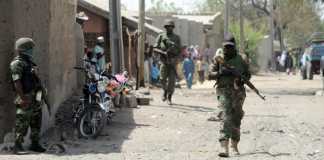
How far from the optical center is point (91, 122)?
10.8 m

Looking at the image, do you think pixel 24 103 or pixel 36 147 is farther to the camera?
pixel 36 147

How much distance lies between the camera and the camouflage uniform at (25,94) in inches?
355

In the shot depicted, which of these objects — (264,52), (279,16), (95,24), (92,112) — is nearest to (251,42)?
(264,52)

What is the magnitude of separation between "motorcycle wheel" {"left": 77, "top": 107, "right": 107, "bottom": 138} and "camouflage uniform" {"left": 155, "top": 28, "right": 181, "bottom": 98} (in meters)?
4.38

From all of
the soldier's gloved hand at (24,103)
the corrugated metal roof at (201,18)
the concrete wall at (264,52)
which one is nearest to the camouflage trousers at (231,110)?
the soldier's gloved hand at (24,103)

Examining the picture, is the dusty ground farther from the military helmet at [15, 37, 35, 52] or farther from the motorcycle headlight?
the military helmet at [15, 37, 35, 52]

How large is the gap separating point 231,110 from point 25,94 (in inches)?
98.7

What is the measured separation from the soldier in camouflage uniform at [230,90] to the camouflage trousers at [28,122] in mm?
2192

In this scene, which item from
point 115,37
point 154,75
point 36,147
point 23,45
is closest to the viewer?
point 23,45

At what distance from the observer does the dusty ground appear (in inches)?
367

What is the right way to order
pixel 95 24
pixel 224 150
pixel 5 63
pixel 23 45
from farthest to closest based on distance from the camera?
pixel 95 24 < pixel 5 63 < pixel 224 150 < pixel 23 45

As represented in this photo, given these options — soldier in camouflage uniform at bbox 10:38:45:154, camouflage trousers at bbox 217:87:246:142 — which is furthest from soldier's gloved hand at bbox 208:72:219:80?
soldier in camouflage uniform at bbox 10:38:45:154

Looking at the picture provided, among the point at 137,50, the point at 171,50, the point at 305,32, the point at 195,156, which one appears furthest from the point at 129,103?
the point at 305,32

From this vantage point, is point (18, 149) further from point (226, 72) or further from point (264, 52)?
point (264, 52)
